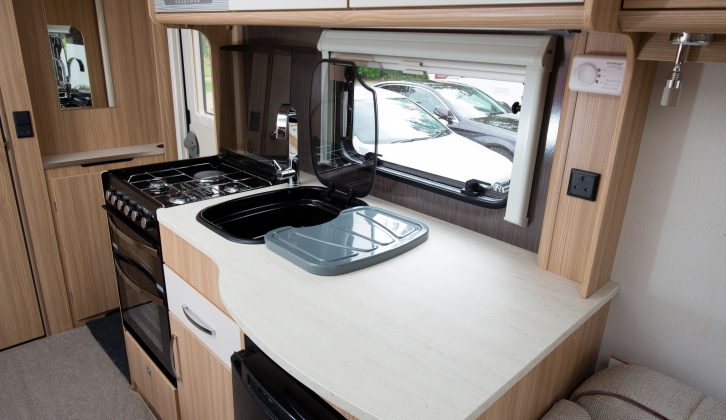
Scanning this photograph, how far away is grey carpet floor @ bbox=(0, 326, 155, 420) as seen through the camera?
6.71ft

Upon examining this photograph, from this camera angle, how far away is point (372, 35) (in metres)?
1.55

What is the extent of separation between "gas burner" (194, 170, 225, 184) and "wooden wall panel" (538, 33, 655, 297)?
1.28m

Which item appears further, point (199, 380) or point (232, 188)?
point (232, 188)

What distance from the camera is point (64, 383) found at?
221 cm

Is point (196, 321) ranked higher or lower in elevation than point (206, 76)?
lower

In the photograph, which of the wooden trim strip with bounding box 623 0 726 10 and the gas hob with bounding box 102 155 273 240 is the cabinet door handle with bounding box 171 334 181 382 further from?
the wooden trim strip with bounding box 623 0 726 10

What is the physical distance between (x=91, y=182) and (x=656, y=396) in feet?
8.33

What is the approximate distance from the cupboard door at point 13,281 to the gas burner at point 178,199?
3.50 feet

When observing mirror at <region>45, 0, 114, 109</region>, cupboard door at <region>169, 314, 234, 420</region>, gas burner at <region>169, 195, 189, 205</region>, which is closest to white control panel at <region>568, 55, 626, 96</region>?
cupboard door at <region>169, 314, 234, 420</region>

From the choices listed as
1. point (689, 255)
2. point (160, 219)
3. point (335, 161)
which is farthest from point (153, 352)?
point (689, 255)

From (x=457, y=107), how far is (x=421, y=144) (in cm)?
22

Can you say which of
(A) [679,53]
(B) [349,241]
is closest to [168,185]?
(B) [349,241]

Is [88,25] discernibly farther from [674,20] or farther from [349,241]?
[674,20]

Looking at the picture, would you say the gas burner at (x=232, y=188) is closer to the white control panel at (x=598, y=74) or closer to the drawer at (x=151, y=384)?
the drawer at (x=151, y=384)
